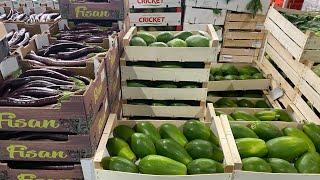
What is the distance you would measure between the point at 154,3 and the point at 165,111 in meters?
2.25

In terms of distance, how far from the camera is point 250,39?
416 centimetres

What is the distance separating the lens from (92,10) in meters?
2.75

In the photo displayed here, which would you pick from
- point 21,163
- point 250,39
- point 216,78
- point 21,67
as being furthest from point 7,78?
point 250,39

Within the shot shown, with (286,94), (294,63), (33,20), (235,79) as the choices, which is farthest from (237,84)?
(33,20)

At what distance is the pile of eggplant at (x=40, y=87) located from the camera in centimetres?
147

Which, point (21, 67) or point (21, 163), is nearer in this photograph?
point (21, 163)

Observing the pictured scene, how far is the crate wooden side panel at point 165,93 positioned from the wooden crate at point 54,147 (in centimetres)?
96

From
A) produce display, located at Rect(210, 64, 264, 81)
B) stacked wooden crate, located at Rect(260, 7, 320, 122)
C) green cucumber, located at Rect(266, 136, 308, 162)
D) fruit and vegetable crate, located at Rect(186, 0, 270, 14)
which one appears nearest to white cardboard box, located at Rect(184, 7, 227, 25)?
fruit and vegetable crate, located at Rect(186, 0, 270, 14)

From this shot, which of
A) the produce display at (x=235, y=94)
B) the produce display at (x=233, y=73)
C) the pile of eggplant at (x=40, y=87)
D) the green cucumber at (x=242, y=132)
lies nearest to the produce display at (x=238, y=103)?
the produce display at (x=235, y=94)

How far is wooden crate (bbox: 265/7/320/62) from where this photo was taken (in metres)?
2.53

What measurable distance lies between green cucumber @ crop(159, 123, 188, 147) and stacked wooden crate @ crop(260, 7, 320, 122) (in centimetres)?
129

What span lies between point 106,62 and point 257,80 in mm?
1961

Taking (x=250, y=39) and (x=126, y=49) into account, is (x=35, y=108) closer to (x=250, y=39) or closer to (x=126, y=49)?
(x=126, y=49)

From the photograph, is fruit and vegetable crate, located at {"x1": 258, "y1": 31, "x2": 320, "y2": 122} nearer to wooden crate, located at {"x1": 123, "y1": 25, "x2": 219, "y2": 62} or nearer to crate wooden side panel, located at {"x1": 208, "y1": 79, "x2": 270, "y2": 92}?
crate wooden side panel, located at {"x1": 208, "y1": 79, "x2": 270, "y2": 92}
